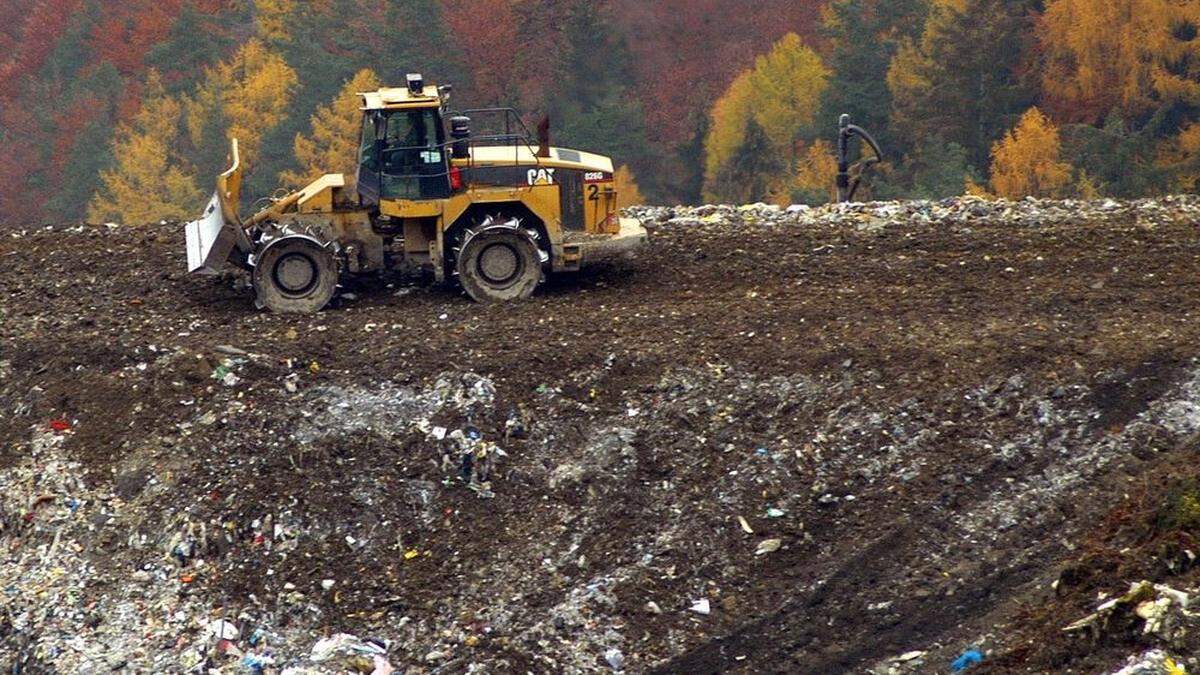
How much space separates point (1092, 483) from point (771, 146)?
3860 cm

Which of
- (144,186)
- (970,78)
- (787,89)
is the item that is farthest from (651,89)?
(144,186)

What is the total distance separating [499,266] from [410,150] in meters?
1.30

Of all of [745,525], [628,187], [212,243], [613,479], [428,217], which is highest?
[428,217]

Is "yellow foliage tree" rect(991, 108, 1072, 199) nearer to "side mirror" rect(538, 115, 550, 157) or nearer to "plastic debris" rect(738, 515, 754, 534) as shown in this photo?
"side mirror" rect(538, 115, 550, 157)

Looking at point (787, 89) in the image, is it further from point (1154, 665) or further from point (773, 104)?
point (1154, 665)

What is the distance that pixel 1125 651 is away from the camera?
9062 millimetres

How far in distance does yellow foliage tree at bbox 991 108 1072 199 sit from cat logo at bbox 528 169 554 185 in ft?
79.0

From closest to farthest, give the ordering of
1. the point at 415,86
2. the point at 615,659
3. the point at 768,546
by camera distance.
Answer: the point at 615,659 → the point at 768,546 → the point at 415,86

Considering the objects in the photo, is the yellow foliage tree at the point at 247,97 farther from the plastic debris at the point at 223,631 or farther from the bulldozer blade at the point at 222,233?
the plastic debris at the point at 223,631

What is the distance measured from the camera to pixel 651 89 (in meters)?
53.1

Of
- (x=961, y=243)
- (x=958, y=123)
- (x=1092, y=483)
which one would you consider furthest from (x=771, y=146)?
(x=1092, y=483)

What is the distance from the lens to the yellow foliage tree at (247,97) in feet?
170

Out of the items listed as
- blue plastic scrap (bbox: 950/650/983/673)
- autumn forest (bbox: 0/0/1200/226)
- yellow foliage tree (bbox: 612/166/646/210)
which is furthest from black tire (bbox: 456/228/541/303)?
yellow foliage tree (bbox: 612/166/646/210)

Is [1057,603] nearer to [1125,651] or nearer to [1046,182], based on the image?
[1125,651]
